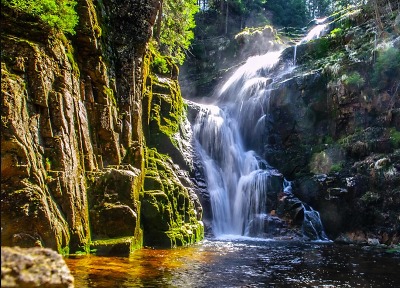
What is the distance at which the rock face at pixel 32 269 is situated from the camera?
103 inches

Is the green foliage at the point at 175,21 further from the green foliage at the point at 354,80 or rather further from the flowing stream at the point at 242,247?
the green foliage at the point at 354,80

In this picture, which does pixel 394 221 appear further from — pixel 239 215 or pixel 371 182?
pixel 239 215

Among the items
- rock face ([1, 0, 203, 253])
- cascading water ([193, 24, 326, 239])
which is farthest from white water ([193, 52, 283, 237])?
rock face ([1, 0, 203, 253])

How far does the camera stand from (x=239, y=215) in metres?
18.6

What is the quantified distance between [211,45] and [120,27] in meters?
26.6

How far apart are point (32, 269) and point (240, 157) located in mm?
19244

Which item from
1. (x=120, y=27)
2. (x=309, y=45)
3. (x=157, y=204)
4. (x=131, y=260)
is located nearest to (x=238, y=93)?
(x=309, y=45)

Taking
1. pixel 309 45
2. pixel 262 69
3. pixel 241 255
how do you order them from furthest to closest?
pixel 262 69, pixel 309 45, pixel 241 255

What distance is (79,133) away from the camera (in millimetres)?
10602

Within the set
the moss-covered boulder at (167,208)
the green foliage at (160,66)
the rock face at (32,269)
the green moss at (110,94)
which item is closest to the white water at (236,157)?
the moss-covered boulder at (167,208)

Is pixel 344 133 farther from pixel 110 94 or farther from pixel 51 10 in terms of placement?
pixel 51 10

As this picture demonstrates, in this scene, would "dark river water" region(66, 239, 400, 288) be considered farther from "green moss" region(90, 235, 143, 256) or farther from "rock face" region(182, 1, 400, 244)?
"rock face" region(182, 1, 400, 244)

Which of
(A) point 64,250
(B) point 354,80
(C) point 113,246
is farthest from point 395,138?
(A) point 64,250

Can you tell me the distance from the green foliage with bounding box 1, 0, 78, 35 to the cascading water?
1100cm
